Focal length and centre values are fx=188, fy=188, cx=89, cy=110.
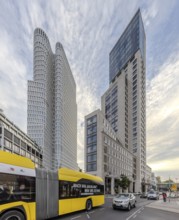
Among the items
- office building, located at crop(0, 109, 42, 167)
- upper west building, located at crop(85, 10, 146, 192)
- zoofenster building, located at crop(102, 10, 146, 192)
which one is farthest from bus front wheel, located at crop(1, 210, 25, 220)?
zoofenster building, located at crop(102, 10, 146, 192)

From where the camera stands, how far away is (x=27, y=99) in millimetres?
137250

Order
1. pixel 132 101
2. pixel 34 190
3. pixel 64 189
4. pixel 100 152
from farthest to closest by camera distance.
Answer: pixel 132 101 → pixel 100 152 → pixel 64 189 → pixel 34 190

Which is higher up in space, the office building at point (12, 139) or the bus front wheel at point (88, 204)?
the office building at point (12, 139)

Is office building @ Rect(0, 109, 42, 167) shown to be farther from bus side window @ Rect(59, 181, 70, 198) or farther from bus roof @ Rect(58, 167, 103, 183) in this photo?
bus side window @ Rect(59, 181, 70, 198)

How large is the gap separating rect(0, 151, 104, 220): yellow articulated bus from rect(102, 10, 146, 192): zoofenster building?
294 ft

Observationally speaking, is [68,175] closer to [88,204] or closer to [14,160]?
[88,204]

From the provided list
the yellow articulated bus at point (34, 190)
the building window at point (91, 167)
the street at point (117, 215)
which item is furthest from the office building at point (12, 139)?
the yellow articulated bus at point (34, 190)

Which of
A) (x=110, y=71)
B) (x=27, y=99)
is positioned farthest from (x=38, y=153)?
(x=110, y=71)

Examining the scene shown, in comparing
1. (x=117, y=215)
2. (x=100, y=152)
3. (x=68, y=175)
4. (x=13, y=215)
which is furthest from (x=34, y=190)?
(x=100, y=152)

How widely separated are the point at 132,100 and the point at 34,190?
353 feet

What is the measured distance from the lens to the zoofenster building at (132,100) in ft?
340

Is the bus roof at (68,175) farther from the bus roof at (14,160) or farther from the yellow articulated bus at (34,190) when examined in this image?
the bus roof at (14,160)

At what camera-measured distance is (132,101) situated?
11250cm

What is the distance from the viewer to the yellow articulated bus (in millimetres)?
7867
